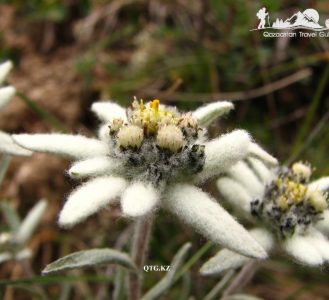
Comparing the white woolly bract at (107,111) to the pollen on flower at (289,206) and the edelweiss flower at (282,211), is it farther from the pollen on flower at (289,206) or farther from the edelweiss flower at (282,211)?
the pollen on flower at (289,206)

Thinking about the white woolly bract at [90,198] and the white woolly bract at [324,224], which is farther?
the white woolly bract at [324,224]

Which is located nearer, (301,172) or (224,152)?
(224,152)

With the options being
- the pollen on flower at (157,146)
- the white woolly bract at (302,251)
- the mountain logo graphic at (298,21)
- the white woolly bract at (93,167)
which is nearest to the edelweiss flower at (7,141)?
the white woolly bract at (93,167)

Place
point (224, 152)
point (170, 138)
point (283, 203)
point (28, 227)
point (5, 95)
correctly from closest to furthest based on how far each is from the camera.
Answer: point (170, 138) → point (224, 152) → point (283, 203) → point (5, 95) → point (28, 227)

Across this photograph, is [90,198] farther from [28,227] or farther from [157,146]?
[28,227]

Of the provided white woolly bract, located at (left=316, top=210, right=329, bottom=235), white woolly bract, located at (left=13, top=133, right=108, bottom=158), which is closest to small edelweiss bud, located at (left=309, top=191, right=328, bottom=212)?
white woolly bract, located at (left=316, top=210, right=329, bottom=235)

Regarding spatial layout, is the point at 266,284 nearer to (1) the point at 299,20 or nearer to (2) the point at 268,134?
(2) the point at 268,134

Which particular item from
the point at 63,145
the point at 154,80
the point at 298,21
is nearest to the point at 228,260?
the point at 63,145
